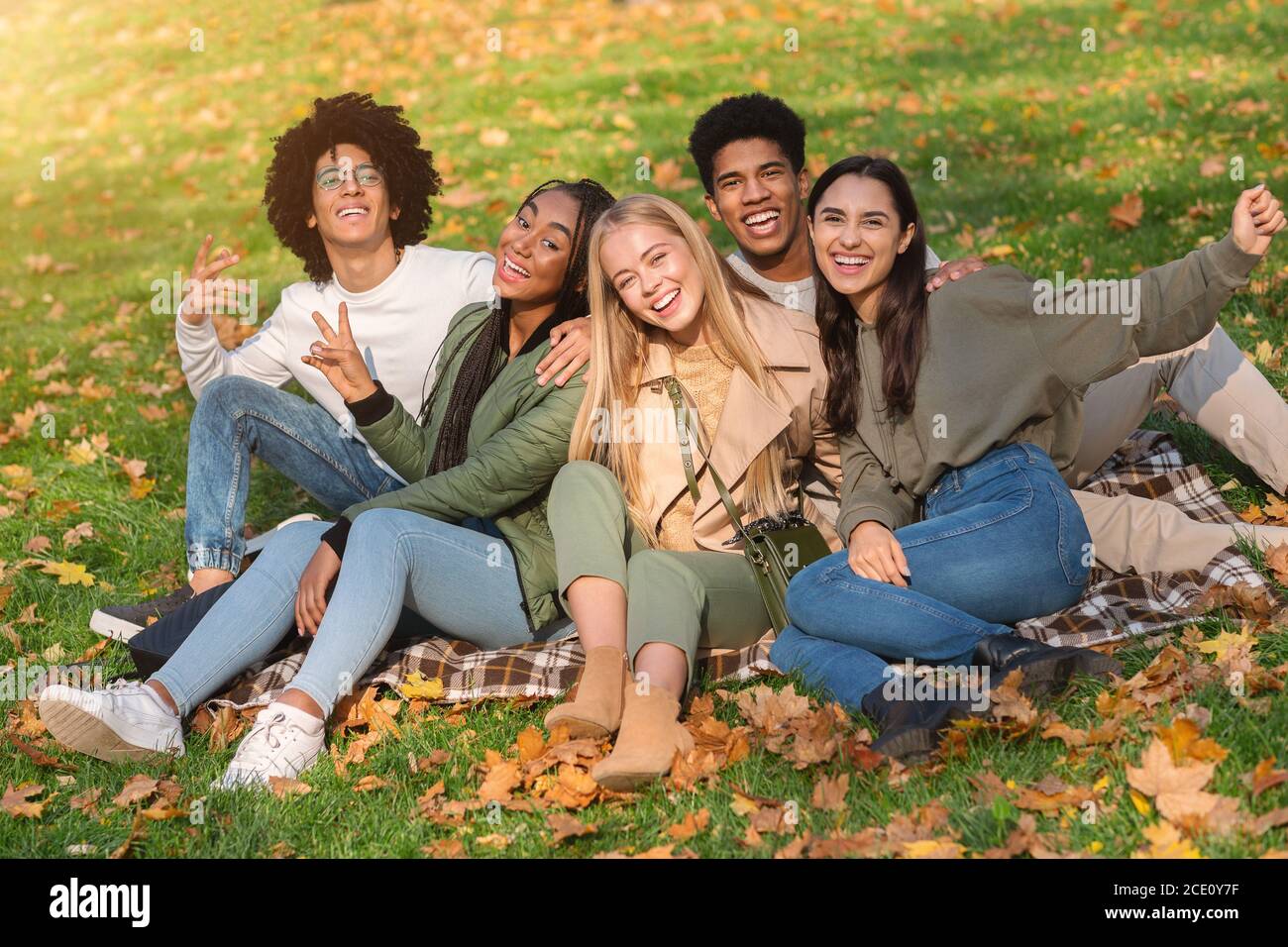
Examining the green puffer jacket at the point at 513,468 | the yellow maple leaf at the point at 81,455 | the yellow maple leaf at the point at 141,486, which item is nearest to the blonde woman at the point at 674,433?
the green puffer jacket at the point at 513,468

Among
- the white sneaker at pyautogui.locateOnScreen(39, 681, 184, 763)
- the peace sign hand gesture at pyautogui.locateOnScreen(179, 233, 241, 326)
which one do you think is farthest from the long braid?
the white sneaker at pyautogui.locateOnScreen(39, 681, 184, 763)

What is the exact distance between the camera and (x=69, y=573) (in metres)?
5.29

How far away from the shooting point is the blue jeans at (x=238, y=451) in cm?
456

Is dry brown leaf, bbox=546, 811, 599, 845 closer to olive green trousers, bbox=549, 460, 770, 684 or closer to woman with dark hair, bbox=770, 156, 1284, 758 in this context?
olive green trousers, bbox=549, 460, 770, 684

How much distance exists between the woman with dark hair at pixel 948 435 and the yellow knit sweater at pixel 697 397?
365 mm

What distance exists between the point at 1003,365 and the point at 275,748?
2429mm

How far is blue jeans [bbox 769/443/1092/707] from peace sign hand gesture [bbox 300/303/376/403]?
160 cm

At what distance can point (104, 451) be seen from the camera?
20.9 ft

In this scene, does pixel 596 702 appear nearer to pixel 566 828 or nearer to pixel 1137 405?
pixel 566 828

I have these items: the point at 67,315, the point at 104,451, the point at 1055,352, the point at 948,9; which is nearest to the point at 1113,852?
the point at 1055,352

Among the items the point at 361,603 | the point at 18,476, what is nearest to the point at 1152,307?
the point at 361,603

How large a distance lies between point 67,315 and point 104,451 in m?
3.05

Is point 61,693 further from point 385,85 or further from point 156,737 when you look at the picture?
point 385,85

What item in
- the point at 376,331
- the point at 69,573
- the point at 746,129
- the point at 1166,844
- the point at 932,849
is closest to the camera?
the point at 1166,844
